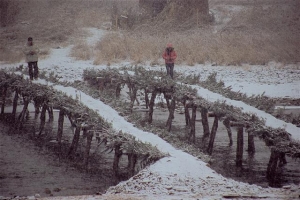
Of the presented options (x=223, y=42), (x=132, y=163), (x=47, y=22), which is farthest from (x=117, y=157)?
(x=47, y=22)

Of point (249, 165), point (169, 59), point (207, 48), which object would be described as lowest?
point (249, 165)

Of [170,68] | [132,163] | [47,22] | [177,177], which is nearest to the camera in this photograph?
[177,177]

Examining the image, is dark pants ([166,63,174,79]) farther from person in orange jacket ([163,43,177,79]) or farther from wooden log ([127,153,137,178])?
wooden log ([127,153,137,178])

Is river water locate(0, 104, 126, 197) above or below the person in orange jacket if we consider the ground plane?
below

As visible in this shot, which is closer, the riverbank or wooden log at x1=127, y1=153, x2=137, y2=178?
the riverbank

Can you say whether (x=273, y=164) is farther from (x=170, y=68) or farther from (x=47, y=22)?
(x=47, y=22)

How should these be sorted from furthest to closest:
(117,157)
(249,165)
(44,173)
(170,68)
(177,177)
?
(170,68) → (249,165) → (44,173) → (117,157) → (177,177)

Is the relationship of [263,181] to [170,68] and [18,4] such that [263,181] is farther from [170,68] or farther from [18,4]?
[18,4]

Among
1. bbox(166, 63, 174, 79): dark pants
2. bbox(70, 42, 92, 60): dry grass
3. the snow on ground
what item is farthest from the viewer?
bbox(70, 42, 92, 60): dry grass

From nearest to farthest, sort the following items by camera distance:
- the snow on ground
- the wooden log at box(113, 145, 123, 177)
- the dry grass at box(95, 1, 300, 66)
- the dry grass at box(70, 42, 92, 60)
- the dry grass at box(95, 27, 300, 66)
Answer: the snow on ground, the wooden log at box(113, 145, 123, 177), the dry grass at box(95, 27, 300, 66), the dry grass at box(95, 1, 300, 66), the dry grass at box(70, 42, 92, 60)

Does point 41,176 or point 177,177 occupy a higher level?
point 177,177

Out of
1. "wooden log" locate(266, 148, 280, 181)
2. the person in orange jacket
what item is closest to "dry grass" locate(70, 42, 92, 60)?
the person in orange jacket

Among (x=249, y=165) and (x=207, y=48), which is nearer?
(x=249, y=165)

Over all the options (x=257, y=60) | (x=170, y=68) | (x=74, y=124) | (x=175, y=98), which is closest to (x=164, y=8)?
(x=257, y=60)
